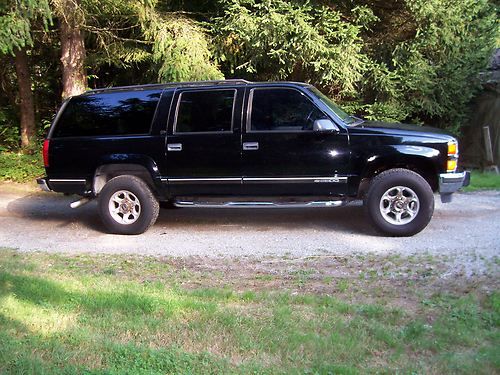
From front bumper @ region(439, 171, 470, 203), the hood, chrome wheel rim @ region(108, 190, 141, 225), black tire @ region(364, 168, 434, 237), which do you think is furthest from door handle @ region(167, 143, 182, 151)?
front bumper @ region(439, 171, 470, 203)

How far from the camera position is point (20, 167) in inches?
464

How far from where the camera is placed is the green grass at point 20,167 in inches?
454

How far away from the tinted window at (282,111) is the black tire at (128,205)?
177 cm

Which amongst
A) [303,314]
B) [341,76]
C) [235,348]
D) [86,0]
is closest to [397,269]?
[303,314]

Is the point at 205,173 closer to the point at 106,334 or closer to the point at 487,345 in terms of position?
the point at 106,334

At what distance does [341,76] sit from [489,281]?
6201 mm

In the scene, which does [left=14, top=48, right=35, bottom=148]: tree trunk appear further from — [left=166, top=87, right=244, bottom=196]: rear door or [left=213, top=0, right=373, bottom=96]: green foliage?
[left=166, top=87, right=244, bottom=196]: rear door

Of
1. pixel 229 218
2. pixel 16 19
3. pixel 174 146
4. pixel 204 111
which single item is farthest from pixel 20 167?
pixel 204 111

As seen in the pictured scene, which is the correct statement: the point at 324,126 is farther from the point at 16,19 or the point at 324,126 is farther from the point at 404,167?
the point at 16,19

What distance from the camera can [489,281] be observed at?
4.90 m

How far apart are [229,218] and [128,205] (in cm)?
Result: 162

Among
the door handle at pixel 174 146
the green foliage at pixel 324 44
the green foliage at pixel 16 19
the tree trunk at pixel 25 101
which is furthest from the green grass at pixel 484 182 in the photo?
the tree trunk at pixel 25 101

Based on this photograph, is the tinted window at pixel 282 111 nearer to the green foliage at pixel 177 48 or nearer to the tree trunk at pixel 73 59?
the green foliage at pixel 177 48

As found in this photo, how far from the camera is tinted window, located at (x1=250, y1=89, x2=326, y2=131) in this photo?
6922 millimetres
